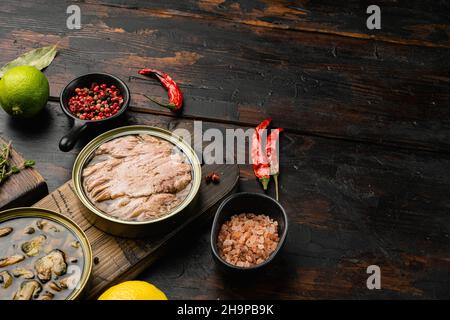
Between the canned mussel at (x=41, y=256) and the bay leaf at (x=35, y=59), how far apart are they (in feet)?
2.71

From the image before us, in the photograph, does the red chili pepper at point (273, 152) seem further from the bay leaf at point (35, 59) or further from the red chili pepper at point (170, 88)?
the bay leaf at point (35, 59)

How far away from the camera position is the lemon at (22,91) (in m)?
2.38

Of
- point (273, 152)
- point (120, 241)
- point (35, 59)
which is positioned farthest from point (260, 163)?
point (35, 59)

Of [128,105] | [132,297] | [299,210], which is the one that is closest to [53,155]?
[128,105]

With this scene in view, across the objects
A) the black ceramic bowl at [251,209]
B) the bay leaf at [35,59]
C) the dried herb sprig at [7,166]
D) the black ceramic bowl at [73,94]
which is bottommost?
the black ceramic bowl at [251,209]

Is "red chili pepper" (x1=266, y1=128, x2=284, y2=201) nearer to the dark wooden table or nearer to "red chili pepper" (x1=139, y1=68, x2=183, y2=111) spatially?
the dark wooden table

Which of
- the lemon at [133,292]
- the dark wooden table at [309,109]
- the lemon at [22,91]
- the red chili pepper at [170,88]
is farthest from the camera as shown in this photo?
the red chili pepper at [170,88]

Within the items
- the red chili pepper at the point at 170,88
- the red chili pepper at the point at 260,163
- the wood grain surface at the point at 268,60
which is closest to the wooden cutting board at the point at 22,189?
the wood grain surface at the point at 268,60

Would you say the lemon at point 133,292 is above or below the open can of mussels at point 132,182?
below

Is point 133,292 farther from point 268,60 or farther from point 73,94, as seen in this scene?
point 268,60

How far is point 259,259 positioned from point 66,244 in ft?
2.07

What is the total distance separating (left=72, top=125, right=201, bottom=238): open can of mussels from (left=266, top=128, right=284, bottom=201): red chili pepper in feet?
1.05

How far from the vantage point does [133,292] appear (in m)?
1.90

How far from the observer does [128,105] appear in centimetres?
252
